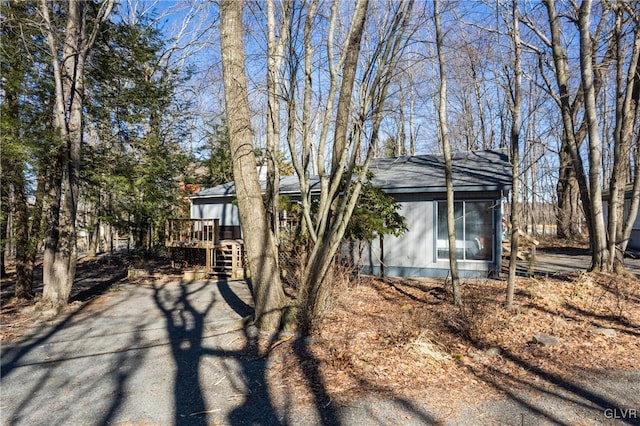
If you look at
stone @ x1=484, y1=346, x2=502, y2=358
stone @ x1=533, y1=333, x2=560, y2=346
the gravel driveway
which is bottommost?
the gravel driveway

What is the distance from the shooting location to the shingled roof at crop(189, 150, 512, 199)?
9.26 metres

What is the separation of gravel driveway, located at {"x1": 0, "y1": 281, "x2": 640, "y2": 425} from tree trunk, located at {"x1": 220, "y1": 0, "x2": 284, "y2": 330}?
2.08ft

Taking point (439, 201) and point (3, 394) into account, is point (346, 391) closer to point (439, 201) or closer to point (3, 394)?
point (3, 394)

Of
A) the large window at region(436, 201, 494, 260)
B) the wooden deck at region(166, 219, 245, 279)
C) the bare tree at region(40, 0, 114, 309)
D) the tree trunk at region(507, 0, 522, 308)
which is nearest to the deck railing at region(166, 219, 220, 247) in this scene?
the wooden deck at region(166, 219, 245, 279)

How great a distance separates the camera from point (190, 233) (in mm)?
12102

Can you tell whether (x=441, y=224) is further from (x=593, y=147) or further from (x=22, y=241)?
(x=22, y=241)

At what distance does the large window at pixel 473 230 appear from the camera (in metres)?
9.38

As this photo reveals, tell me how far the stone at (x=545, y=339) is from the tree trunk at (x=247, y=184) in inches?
131

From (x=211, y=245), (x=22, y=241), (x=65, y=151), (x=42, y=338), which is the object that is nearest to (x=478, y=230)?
(x=211, y=245)

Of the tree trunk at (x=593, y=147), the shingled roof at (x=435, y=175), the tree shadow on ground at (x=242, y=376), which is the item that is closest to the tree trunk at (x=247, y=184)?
the tree shadow on ground at (x=242, y=376)

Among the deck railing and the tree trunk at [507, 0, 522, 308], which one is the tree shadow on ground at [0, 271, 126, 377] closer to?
the deck railing

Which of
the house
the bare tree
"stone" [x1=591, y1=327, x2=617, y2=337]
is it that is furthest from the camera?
the house

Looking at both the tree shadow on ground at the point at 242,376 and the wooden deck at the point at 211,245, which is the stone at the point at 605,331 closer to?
the tree shadow on ground at the point at 242,376

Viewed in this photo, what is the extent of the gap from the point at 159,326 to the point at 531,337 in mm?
5496
